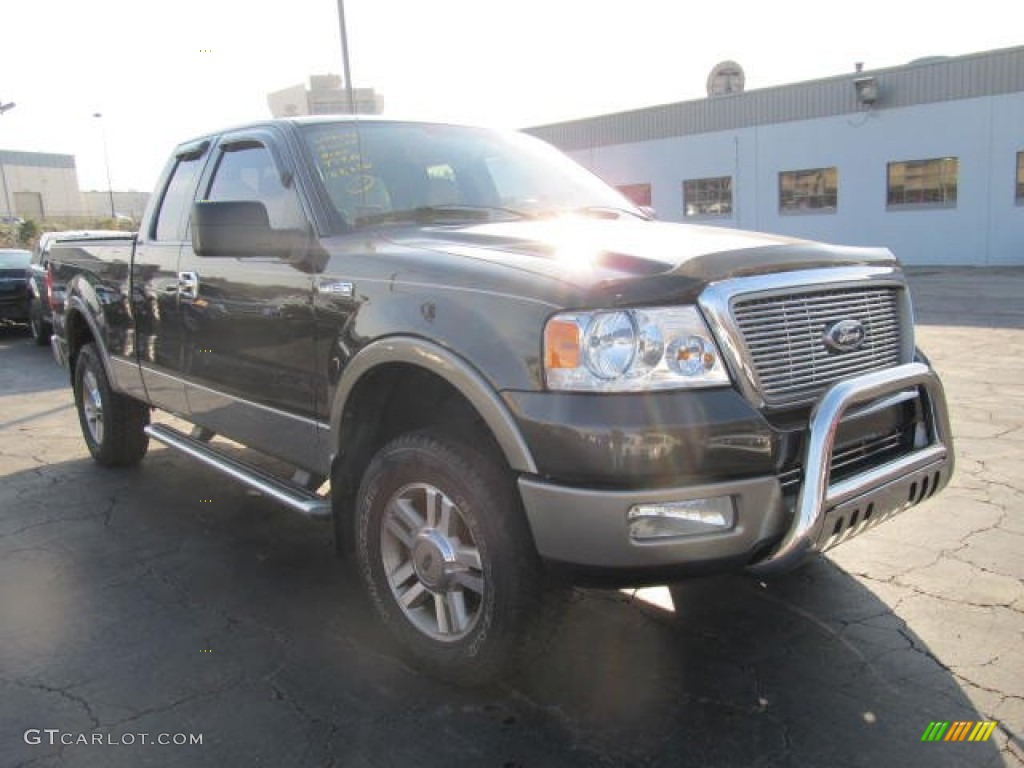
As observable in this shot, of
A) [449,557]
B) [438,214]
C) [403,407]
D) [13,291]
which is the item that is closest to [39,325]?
[13,291]

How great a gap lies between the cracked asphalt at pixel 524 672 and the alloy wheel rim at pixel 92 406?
3.59ft

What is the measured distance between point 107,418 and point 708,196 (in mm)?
24685

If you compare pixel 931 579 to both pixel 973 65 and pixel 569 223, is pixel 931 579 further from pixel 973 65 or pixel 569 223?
pixel 973 65

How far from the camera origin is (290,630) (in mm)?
3393

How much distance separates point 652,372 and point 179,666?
6.69ft

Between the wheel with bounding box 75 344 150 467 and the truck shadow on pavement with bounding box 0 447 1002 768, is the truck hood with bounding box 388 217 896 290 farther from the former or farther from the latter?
the wheel with bounding box 75 344 150 467

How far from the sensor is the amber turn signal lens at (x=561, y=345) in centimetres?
240

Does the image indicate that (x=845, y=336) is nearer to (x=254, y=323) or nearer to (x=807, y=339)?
(x=807, y=339)

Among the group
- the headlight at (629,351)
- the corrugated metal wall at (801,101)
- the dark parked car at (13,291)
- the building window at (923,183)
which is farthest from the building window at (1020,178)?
the headlight at (629,351)

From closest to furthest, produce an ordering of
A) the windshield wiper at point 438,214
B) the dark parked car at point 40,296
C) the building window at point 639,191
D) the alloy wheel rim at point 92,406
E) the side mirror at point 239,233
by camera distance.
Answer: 1. the side mirror at point 239,233
2. the windshield wiper at point 438,214
3. the alloy wheel rim at point 92,406
4. the dark parked car at point 40,296
5. the building window at point 639,191

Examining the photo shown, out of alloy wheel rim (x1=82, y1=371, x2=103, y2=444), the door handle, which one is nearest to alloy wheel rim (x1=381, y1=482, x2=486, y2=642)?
the door handle

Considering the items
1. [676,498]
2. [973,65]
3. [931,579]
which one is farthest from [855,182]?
[676,498]

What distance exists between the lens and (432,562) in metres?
2.89

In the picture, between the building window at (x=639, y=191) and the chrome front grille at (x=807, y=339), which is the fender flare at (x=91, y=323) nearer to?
the chrome front grille at (x=807, y=339)
